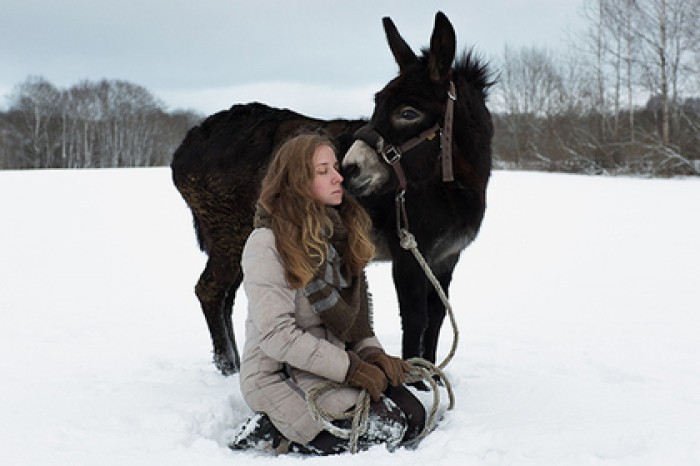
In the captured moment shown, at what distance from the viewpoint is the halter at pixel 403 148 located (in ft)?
12.6

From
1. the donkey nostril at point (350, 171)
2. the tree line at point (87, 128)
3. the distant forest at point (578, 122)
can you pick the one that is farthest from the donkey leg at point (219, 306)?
the tree line at point (87, 128)

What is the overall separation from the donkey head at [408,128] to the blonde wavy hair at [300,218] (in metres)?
0.65

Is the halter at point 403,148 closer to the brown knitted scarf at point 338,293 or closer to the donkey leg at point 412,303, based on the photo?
the donkey leg at point 412,303

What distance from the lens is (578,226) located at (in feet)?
46.0

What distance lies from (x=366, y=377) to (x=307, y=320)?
1.38 feet

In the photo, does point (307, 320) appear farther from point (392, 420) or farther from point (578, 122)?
point (578, 122)

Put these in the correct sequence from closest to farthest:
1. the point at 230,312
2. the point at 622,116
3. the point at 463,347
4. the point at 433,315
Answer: the point at 433,315 < the point at 230,312 < the point at 463,347 < the point at 622,116

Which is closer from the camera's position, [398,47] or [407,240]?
[407,240]

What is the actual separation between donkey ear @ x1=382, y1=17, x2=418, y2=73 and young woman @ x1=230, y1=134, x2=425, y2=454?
1.27 meters

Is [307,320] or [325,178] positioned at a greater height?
[325,178]

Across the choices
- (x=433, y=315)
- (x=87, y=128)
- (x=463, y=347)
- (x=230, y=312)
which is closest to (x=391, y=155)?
(x=433, y=315)

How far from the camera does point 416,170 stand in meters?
3.91

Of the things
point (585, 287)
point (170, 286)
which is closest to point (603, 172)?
point (585, 287)

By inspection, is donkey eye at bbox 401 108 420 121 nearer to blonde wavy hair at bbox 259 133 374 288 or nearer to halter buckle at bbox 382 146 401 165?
halter buckle at bbox 382 146 401 165
